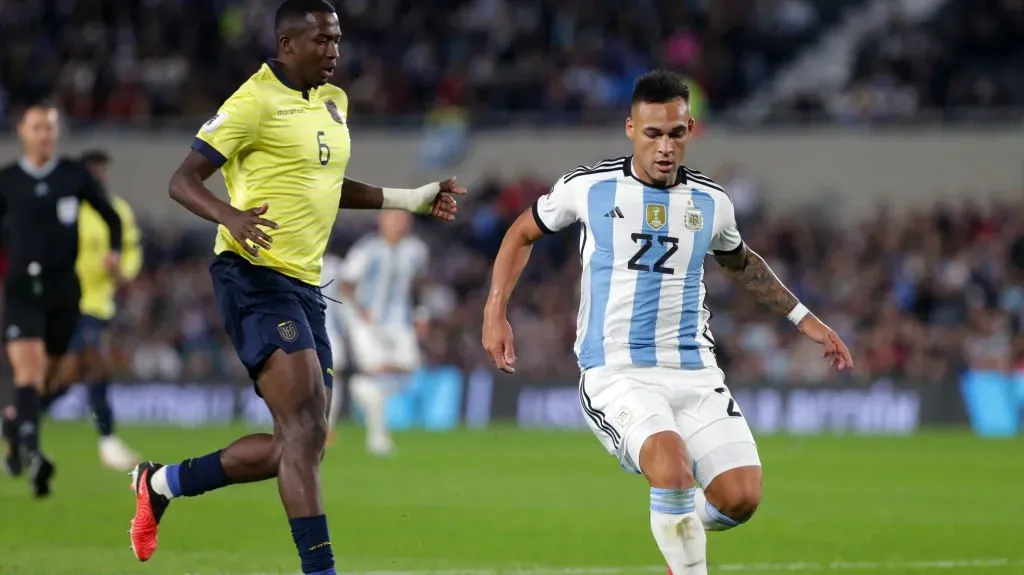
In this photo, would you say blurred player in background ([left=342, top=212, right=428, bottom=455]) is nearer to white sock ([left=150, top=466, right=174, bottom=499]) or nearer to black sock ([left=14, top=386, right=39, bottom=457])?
black sock ([left=14, top=386, right=39, bottom=457])

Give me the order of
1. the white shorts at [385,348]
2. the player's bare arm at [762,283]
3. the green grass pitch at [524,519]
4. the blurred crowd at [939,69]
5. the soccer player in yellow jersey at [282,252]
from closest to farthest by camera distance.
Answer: the soccer player in yellow jersey at [282,252] → the player's bare arm at [762,283] → the green grass pitch at [524,519] → the white shorts at [385,348] → the blurred crowd at [939,69]

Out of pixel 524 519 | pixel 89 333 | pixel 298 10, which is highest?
pixel 298 10

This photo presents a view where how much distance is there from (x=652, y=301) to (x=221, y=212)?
191cm

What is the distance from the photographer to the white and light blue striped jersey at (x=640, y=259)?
7203mm

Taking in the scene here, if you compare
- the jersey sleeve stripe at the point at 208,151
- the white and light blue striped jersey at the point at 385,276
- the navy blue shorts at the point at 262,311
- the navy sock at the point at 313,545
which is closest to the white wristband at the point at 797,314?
the navy blue shorts at the point at 262,311

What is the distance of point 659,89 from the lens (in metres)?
7.11

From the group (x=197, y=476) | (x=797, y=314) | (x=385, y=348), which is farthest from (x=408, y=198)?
(x=385, y=348)

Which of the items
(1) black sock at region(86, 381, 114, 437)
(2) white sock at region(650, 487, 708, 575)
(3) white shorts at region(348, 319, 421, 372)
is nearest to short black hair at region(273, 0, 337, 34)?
(2) white sock at region(650, 487, 708, 575)

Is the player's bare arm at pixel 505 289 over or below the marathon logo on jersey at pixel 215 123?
below

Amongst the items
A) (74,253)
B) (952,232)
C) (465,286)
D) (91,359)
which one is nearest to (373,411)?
(91,359)

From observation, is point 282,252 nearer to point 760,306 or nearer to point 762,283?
point 762,283

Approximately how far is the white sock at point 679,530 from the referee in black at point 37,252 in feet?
21.8

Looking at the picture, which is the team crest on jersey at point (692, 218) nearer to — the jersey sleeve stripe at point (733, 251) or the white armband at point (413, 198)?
the jersey sleeve stripe at point (733, 251)

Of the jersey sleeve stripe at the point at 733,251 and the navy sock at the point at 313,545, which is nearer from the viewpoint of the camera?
the navy sock at the point at 313,545
